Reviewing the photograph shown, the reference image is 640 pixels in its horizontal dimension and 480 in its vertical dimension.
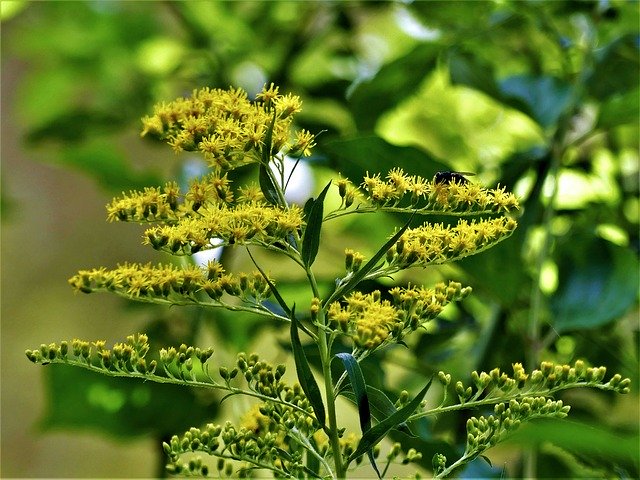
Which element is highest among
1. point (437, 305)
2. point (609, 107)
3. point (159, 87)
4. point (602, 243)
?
point (159, 87)

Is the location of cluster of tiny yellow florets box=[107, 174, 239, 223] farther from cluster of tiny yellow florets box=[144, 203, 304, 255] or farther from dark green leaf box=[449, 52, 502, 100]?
dark green leaf box=[449, 52, 502, 100]

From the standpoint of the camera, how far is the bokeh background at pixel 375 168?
0.88m

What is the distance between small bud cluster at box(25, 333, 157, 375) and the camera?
0.46 metres

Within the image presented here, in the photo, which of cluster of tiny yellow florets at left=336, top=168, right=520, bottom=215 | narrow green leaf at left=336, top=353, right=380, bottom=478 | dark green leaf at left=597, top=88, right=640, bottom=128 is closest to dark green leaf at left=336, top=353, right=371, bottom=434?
narrow green leaf at left=336, top=353, right=380, bottom=478

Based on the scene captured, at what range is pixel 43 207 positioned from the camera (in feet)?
6.21

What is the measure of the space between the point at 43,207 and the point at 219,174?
1.53 meters

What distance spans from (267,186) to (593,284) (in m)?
0.53

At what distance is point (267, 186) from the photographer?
451mm

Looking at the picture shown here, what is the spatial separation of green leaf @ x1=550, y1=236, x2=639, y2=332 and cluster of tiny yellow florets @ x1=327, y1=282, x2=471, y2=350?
0.42m

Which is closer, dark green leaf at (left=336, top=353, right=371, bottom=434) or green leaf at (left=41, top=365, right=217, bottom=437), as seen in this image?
dark green leaf at (left=336, top=353, right=371, bottom=434)

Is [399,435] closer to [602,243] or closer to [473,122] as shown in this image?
[602,243]

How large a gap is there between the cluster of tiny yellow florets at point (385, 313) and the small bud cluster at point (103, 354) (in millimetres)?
106

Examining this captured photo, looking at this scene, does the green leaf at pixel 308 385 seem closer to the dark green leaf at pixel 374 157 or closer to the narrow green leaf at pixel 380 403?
the narrow green leaf at pixel 380 403

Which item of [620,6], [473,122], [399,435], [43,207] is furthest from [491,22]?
[43,207]
